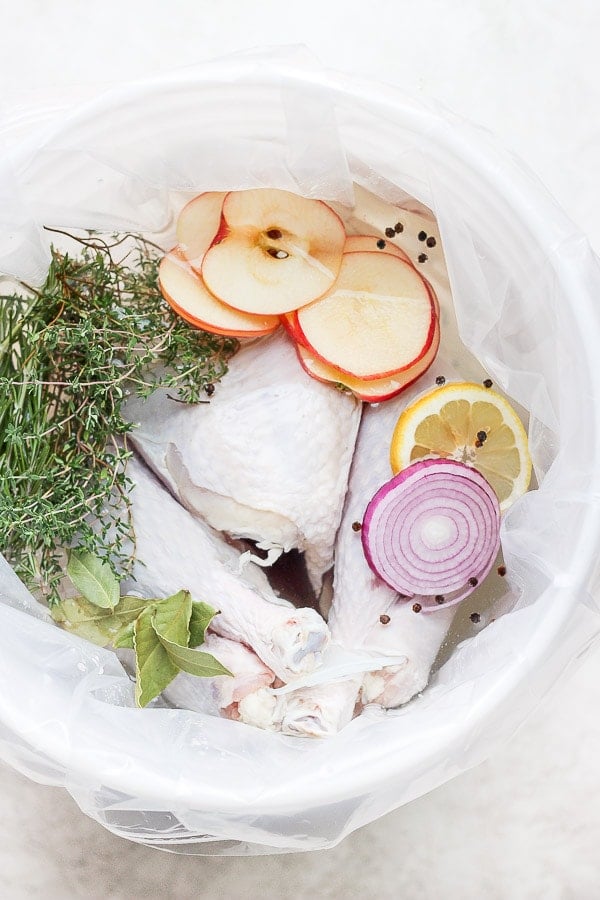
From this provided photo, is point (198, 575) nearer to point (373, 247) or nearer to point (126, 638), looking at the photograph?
point (126, 638)

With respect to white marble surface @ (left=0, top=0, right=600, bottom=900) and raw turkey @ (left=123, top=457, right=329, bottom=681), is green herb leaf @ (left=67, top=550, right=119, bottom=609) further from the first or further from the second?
white marble surface @ (left=0, top=0, right=600, bottom=900)

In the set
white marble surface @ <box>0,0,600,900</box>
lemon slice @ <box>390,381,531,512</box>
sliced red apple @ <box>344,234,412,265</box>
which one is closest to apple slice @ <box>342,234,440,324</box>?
sliced red apple @ <box>344,234,412,265</box>

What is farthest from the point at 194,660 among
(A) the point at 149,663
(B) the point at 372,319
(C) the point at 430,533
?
(B) the point at 372,319

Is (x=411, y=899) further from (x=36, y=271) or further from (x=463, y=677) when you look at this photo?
(x=36, y=271)

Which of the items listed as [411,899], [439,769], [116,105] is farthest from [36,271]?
[411,899]

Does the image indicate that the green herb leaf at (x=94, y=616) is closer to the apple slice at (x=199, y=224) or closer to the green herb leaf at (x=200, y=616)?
the green herb leaf at (x=200, y=616)
